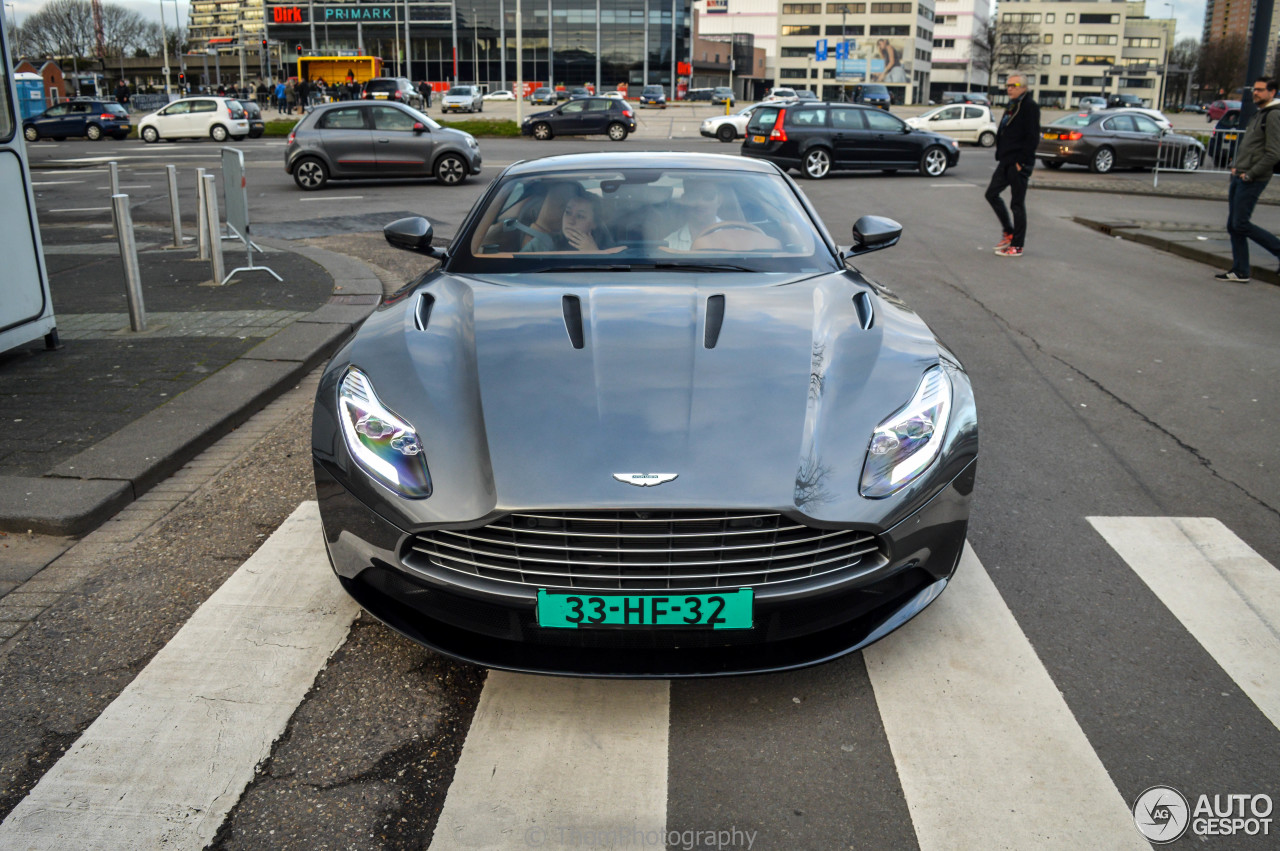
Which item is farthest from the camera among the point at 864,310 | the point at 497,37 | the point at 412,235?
the point at 497,37

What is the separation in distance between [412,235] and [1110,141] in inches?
935

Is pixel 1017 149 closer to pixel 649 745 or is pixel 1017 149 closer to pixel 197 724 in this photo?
pixel 649 745

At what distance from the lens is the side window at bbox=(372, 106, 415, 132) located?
1941 centimetres

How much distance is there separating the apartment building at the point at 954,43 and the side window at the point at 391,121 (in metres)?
130

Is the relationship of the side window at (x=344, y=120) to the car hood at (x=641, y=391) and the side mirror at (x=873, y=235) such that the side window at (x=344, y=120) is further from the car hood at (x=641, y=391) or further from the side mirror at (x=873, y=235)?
the car hood at (x=641, y=391)

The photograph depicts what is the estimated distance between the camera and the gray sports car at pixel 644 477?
8.75 feet

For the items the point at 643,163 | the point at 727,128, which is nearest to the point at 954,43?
the point at 727,128

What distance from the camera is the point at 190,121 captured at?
119ft

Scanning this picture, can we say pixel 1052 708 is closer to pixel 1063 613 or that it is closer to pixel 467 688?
pixel 1063 613

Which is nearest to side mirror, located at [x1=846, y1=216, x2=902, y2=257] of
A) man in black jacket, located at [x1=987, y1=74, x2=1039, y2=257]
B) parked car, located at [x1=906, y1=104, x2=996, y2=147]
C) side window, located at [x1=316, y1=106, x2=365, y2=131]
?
man in black jacket, located at [x1=987, y1=74, x2=1039, y2=257]

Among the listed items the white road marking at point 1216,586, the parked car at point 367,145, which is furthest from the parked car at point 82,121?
the white road marking at point 1216,586

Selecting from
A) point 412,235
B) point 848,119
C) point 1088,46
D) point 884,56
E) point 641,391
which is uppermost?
point 1088,46

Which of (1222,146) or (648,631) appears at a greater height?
(1222,146)

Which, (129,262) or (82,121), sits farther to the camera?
(82,121)
